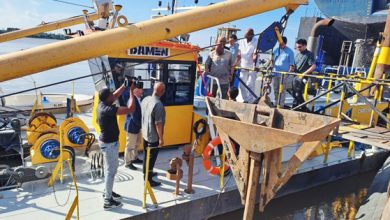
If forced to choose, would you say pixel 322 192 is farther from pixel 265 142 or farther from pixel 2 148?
pixel 2 148

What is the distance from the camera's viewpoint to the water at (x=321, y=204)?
290 inches

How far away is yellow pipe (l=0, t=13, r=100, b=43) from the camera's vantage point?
633 centimetres

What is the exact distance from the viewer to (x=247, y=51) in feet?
26.0

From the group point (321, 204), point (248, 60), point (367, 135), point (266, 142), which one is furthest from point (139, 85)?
point (321, 204)

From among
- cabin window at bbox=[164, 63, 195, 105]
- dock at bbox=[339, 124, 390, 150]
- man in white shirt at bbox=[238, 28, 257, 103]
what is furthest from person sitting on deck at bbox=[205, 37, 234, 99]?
dock at bbox=[339, 124, 390, 150]

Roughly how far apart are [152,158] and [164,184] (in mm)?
659

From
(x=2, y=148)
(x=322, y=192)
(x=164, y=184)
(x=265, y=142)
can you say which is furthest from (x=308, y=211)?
(x=2, y=148)

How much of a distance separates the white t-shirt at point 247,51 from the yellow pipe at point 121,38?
4.15 m

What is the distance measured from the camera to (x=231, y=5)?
3.33 m

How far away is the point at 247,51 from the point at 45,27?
15.5 feet

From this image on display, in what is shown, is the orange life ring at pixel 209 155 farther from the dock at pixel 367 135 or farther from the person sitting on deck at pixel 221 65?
the dock at pixel 367 135

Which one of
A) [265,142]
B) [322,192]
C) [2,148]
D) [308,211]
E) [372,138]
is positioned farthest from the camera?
[322,192]

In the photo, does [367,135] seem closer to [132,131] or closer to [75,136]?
[132,131]

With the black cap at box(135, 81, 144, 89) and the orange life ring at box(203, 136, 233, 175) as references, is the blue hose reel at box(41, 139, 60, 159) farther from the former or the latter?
the orange life ring at box(203, 136, 233, 175)
